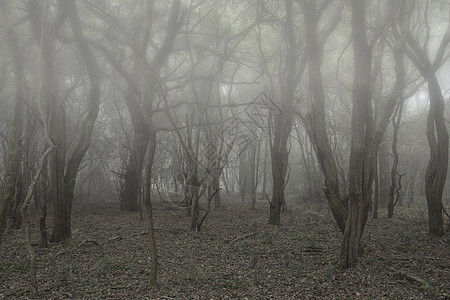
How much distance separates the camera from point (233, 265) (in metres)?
5.27

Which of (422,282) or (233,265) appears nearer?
(422,282)

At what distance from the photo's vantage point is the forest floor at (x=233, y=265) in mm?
4078

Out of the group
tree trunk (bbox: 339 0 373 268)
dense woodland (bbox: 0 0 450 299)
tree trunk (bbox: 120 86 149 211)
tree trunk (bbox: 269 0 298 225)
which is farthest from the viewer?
tree trunk (bbox: 120 86 149 211)

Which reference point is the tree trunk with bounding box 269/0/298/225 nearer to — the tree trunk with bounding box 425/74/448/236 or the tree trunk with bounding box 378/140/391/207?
the tree trunk with bounding box 425/74/448/236

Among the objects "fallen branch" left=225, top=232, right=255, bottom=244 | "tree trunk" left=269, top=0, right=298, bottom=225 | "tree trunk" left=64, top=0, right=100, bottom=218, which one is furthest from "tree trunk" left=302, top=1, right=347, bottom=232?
"tree trunk" left=64, top=0, right=100, bottom=218

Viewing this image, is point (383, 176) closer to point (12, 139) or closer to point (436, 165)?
point (436, 165)

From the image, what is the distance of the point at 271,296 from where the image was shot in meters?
4.00

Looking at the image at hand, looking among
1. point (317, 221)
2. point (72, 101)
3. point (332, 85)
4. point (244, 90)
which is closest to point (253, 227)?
point (317, 221)

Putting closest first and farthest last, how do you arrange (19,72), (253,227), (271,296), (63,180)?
(271,296) < (19,72) < (63,180) < (253,227)

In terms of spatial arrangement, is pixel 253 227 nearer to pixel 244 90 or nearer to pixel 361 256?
pixel 361 256

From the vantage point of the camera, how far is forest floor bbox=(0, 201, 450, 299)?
4.08 metres

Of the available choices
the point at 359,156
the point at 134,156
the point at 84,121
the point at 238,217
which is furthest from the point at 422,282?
the point at 134,156

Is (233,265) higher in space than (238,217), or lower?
lower

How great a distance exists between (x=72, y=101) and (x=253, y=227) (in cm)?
1255
